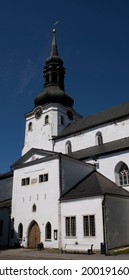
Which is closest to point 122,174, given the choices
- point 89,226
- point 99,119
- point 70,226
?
point 89,226

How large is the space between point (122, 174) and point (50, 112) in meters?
15.6

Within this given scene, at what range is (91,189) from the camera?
2164 centimetres

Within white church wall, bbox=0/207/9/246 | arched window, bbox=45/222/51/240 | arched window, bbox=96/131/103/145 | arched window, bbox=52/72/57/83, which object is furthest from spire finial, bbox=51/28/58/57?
arched window, bbox=45/222/51/240

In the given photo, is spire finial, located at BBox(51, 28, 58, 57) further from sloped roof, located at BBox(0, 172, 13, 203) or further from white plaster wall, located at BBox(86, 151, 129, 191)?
white plaster wall, located at BBox(86, 151, 129, 191)

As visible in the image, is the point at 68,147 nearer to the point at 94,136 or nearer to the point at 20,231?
the point at 94,136

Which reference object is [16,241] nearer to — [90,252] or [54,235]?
[54,235]

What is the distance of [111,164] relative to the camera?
88.3ft

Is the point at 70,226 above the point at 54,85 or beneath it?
beneath

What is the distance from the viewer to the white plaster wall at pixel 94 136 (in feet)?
98.2

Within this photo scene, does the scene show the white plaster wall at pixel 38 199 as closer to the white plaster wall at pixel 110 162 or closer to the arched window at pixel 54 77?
the white plaster wall at pixel 110 162

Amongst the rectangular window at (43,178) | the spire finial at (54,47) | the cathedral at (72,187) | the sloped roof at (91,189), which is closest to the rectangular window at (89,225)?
the cathedral at (72,187)

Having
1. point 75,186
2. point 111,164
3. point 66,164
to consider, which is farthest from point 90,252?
point 111,164

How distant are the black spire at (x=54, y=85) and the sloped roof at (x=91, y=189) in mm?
16875

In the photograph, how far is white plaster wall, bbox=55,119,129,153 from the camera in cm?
2992
